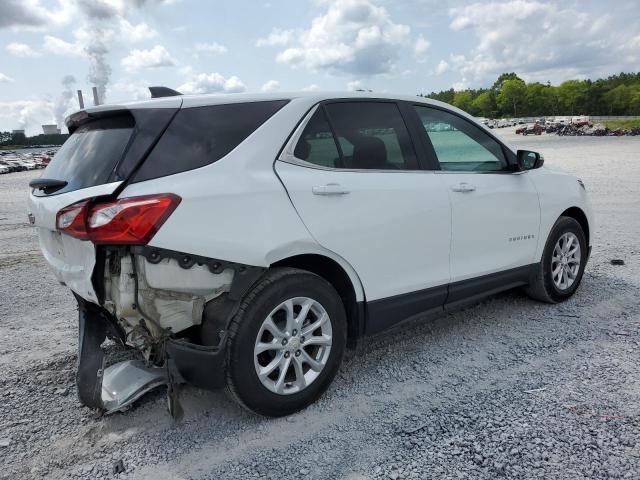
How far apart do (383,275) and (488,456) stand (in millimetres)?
1207

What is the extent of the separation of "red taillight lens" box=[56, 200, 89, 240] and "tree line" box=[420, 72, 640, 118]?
11585 cm

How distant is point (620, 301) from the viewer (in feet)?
16.1

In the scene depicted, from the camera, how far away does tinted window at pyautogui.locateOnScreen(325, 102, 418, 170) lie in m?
3.40

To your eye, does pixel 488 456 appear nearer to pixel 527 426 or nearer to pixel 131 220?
pixel 527 426

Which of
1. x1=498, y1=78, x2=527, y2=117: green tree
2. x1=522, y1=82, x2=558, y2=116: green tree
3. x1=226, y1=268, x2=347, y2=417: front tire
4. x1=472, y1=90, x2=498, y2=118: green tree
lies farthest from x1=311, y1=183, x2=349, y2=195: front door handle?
x1=472, y1=90, x2=498, y2=118: green tree

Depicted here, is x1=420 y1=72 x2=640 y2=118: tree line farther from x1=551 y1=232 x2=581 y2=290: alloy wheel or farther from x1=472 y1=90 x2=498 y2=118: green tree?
x1=551 y1=232 x2=581 y2=290: alloy wheel

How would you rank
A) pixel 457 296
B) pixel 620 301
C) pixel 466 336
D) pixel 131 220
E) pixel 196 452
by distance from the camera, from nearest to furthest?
1. pixel 131 220
2. pixel 196 452
3. pixel 457 296
4. pixel 466 336
5. pixel 620 301

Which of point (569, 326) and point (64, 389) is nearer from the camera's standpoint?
point (64, 389)

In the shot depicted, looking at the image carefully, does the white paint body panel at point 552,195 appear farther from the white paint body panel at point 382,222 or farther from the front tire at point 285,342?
the front tire at point 285,342

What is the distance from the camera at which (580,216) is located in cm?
511

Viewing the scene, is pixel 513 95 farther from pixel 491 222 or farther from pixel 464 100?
pixel 491 222

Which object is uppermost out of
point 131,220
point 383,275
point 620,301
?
point 131,220

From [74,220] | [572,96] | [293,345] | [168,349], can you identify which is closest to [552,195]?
[293,345]

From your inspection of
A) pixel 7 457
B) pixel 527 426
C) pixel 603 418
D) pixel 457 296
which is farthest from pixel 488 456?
pixel 7 457
